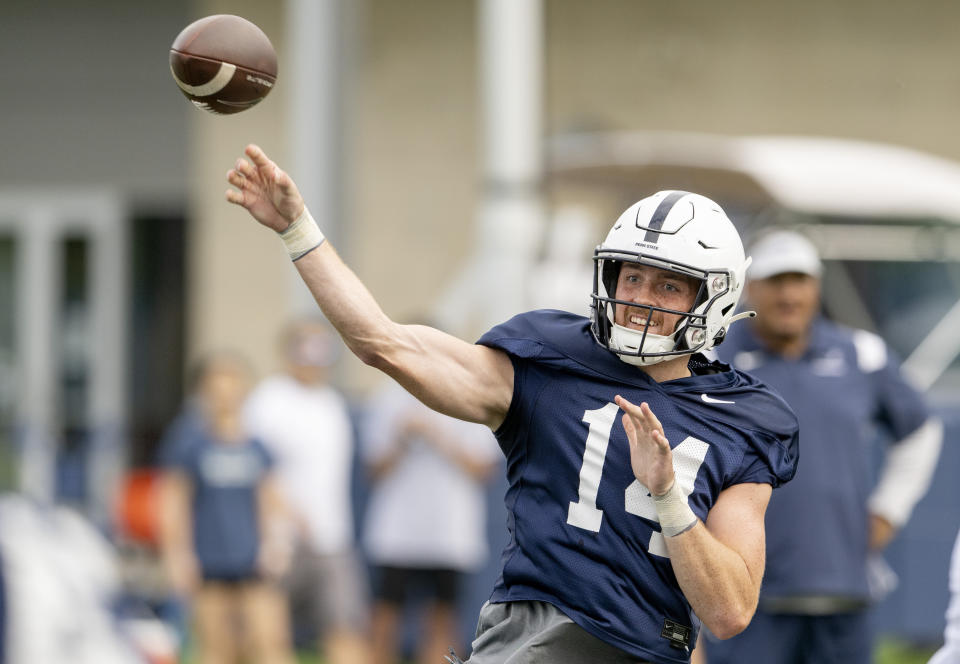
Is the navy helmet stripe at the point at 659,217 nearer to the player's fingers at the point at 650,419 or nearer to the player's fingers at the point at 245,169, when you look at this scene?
the player's fingers at the point at 650,419

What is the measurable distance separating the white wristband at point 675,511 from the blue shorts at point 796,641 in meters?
2.35

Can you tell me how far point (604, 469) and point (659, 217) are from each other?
62 cm

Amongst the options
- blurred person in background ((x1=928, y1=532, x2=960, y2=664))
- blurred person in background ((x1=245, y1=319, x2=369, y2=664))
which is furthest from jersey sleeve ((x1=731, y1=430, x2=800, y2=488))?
blurred person in background ((x1=245, y1=319, x2=369, y2=664))

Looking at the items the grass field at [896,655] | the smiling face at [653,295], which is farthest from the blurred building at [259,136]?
the smiling face at [653,295]

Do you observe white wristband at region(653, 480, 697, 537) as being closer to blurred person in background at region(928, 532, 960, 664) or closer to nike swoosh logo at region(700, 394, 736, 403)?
nike swoosh logo at region(700, 394, 736, 403)

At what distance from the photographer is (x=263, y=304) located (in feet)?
54.0

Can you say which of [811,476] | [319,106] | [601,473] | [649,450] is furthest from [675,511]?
[319,106]

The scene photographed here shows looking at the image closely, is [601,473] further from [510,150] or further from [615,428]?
[510,150]

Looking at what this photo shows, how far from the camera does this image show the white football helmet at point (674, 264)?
355 centimetres

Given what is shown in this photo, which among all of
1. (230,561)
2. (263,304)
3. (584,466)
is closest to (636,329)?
(584,466)

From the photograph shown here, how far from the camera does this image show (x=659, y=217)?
11.9ft

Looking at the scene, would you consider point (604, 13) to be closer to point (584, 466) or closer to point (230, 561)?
point (230, 561)

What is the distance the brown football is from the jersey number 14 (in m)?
1.16

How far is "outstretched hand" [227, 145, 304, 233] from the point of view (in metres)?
3.42
